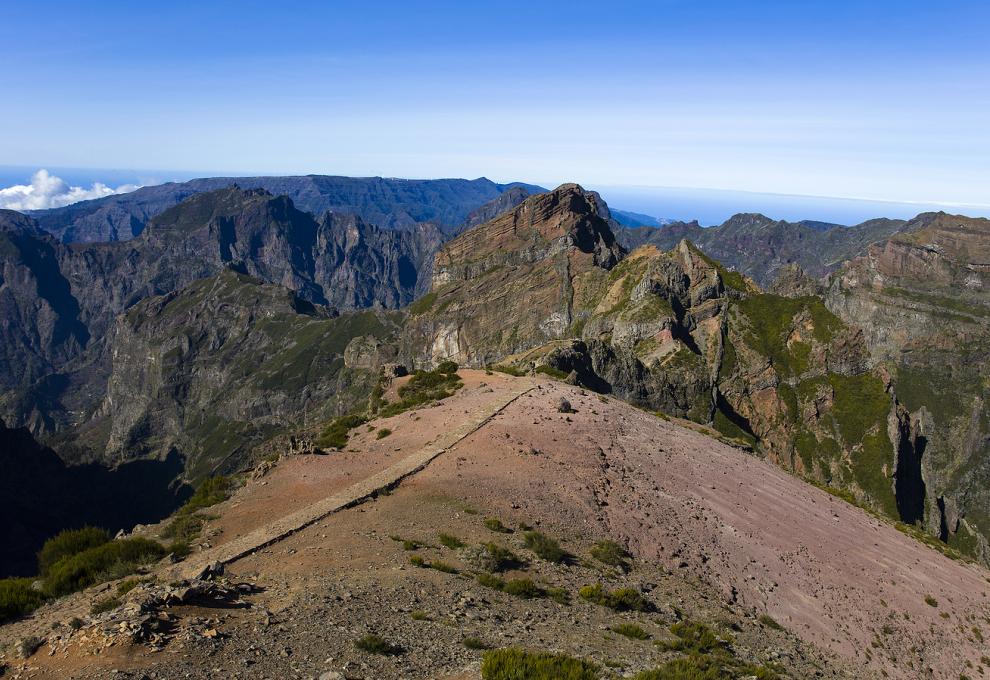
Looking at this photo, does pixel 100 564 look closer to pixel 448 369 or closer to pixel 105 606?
pixel 105 606

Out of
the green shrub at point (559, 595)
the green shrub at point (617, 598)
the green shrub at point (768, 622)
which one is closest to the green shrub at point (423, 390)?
the green shrub at point (559, 595)

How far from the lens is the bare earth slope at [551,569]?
17.2 metres

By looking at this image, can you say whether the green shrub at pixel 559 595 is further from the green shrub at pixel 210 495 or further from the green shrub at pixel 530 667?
the green shrub at pixel 210 495

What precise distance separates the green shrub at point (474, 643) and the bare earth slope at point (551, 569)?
29 centimetres

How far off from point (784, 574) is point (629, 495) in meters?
8.92

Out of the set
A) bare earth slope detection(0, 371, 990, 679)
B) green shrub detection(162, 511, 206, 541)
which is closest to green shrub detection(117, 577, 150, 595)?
bare earth slope detection(0, 371, 990, 679)

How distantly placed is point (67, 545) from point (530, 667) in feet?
69.7

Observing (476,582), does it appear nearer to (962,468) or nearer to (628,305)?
(628,305)

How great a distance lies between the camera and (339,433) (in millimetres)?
43312

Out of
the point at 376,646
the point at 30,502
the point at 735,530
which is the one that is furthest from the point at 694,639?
the point at 30,502

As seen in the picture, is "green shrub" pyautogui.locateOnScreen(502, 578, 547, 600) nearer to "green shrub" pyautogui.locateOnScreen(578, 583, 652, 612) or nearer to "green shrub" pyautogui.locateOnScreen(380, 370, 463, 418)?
"green shrub" pyautogui.locateOnScreen(578, 583, 652, 612)

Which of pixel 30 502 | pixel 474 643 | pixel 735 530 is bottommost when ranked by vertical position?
pixel 30 502

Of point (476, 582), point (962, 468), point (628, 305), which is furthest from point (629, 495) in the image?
point (962, 468)

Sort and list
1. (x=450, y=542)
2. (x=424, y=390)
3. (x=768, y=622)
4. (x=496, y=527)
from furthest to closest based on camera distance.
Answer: (x=424, y=390)
(x=496, y=527)
(x=768, y=622)
(x=450, y=542)
